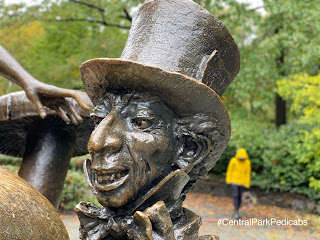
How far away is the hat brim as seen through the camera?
6.59 feet

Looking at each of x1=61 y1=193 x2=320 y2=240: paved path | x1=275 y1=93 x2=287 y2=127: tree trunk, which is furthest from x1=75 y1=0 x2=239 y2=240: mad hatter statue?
x1=275 y1=93 x2=287 y2=127: tree trunk

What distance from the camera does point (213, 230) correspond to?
26.8 ft

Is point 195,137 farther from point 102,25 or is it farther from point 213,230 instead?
point 102,25

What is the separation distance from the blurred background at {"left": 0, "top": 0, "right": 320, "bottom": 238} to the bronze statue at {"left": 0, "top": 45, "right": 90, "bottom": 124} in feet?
21.3

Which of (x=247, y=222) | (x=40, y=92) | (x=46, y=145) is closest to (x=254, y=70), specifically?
(x=247, y=222)

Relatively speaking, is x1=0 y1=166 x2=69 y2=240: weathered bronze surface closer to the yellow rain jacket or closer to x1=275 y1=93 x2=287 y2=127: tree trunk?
the yellow rain jacket

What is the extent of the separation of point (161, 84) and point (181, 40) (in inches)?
15.3

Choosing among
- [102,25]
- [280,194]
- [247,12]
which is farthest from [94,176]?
[102,25]

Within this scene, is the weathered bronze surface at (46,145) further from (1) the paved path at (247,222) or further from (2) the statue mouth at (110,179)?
(1) the paved path at (247,222)

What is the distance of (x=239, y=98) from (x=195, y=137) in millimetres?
8394

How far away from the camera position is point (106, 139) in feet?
6.68

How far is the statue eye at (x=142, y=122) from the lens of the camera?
2090 mm

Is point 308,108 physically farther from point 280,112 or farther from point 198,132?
point 198,132

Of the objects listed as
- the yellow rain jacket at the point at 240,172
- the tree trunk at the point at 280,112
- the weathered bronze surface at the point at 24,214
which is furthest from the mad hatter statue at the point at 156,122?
the tree trunk at the point at 280,112
